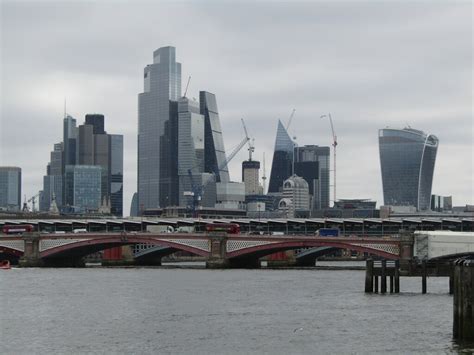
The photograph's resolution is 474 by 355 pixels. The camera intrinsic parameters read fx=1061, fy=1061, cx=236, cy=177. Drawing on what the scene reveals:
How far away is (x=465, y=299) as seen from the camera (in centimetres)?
5469

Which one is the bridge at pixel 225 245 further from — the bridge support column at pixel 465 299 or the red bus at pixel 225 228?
the bridge support column at pixel 465 299

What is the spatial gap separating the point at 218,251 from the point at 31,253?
29.7 meters

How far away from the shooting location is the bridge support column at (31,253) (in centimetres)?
15562

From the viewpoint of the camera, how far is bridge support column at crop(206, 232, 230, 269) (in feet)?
475

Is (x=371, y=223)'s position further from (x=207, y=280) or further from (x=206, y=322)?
(x=206, y=322)

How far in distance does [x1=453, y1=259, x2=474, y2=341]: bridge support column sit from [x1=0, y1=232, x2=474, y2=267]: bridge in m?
64.3

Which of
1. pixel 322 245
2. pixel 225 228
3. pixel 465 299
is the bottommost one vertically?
pixel 465 299

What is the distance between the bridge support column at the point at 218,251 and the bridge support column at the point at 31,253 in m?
27.3

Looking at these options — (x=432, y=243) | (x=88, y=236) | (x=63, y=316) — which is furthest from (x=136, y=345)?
(x=88, y=236)

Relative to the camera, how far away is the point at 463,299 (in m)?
54.8

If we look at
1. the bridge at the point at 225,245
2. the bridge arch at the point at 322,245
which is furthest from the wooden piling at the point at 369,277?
the bridge arch at the point at 322,245

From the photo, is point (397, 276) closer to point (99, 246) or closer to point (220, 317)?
point (220, 317)

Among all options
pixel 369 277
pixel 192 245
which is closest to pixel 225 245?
pixel 192 245

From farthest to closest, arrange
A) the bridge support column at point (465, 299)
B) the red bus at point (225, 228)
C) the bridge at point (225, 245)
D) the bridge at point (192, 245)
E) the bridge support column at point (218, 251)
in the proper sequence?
the red bus at point (225, 228) < the bridge support column at point (218, 251) < the bridge at point (192, 245) < the bridge at point (225, 245) < the bridge support column at point (465, 299)
